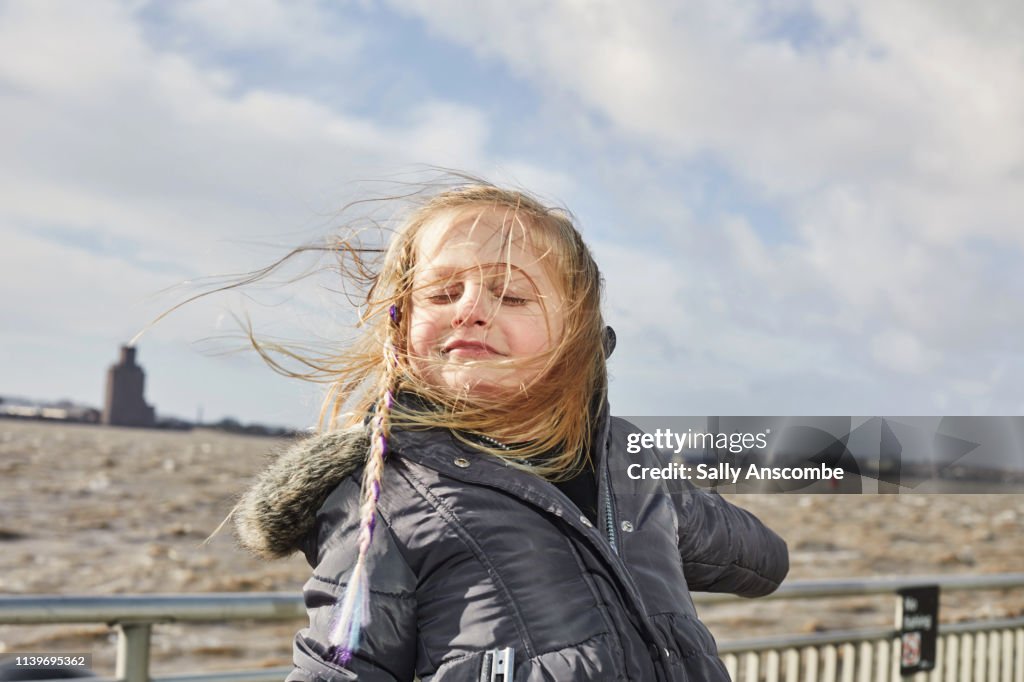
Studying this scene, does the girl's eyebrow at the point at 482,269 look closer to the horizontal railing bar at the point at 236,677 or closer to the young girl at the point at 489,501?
the young girl at the point at 489,501

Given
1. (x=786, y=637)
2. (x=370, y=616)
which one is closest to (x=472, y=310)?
(x=370, y=616)

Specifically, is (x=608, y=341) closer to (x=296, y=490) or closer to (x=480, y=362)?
(x=480, y=362)

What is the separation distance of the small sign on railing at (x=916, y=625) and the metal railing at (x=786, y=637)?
1.2 inches

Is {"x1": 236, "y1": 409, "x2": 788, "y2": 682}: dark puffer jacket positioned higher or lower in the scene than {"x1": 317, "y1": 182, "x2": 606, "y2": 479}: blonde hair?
lower

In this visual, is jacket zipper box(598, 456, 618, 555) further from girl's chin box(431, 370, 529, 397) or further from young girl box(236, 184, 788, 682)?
girl's chin box(431, 370, 529, 397)

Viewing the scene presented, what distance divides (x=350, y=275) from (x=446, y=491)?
1.91 feet

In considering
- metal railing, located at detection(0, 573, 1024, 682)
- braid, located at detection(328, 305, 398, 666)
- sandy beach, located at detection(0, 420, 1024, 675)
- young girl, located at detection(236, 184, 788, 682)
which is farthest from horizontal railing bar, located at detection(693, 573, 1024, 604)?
sandy beach, located at detection(0, 420, 1024, 675)

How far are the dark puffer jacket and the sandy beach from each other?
18152 mm

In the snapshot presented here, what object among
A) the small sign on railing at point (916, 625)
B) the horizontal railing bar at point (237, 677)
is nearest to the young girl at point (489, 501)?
the horizontal railing bar at point (237, 677)

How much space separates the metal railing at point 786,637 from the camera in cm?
182

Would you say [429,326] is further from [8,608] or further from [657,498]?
[8,608]

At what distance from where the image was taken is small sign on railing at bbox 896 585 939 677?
3.03 meters

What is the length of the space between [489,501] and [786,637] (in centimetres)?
179

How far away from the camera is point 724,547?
1615 mm
